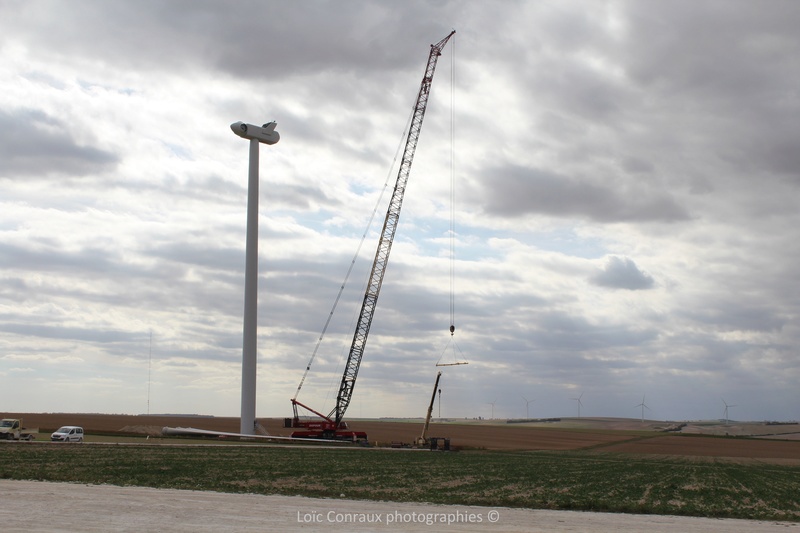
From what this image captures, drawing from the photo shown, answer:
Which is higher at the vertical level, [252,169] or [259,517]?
[252,169]

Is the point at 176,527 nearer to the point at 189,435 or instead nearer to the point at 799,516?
the point at 799,516

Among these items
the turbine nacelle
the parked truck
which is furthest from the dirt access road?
the turbine nacelle

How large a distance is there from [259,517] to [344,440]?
95.5 m

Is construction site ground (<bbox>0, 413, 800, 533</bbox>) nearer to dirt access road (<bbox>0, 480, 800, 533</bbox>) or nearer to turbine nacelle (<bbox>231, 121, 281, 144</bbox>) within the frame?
dirt access road (<bbox>0, 480, 800, 533</bbox>)

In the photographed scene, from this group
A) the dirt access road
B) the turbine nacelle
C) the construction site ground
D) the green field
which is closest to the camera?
the dirt access road

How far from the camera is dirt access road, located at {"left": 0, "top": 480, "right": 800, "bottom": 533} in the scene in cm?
2499

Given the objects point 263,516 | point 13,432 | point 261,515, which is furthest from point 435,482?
point 13,432

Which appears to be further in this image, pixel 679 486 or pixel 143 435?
pixel 143 435

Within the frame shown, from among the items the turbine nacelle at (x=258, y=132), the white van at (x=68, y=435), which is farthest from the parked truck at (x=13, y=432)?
the turbine nacelle at (x=258, y=132)

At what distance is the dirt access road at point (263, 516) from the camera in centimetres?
2499

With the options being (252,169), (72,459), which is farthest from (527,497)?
(252,169)

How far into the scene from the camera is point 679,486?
49844 mm

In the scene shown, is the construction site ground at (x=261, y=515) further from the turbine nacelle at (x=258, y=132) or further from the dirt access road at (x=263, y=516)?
the turbine nacelle at (x=258, y=132)

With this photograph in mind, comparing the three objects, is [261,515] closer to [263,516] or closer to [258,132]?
[263,516]
